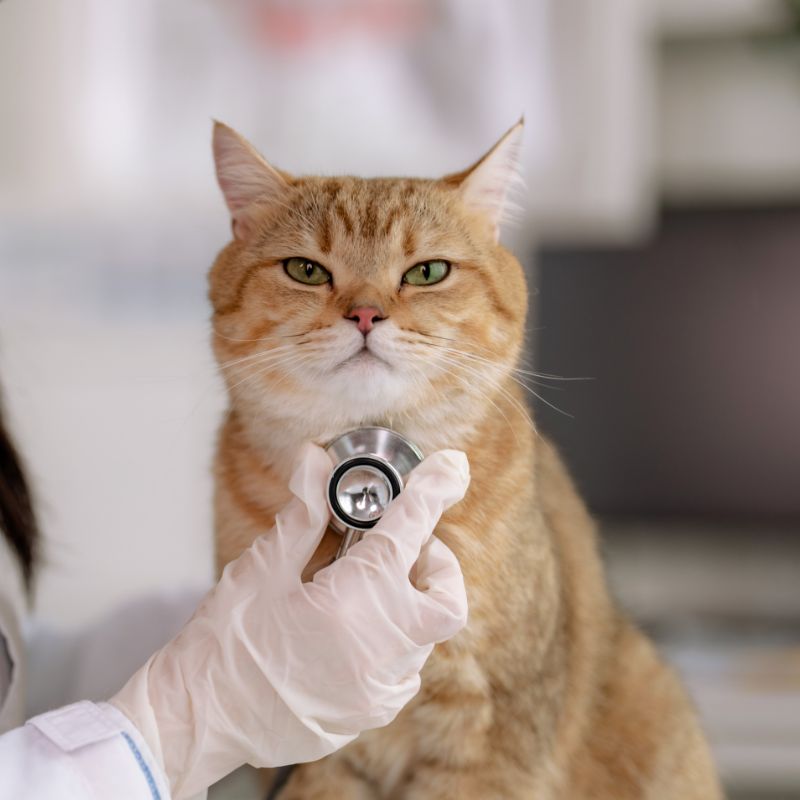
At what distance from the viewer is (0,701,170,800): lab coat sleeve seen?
67 cm

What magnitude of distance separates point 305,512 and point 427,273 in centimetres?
26

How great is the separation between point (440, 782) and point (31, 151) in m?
2.27

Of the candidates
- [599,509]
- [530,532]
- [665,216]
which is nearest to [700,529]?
[599,509]

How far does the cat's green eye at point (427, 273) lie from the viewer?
0.85 meters

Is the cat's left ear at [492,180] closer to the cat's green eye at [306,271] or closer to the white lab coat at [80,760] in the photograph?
the cat's green eye at [306,271]

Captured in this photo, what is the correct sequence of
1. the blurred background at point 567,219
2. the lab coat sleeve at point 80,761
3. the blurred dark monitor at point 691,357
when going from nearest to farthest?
the lab coat sleeve at point 80,761 → the blurred background at point 567,219 → the blurred dark monitor at point 691,357

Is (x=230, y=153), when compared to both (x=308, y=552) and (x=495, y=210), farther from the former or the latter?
(x=308, y=552)

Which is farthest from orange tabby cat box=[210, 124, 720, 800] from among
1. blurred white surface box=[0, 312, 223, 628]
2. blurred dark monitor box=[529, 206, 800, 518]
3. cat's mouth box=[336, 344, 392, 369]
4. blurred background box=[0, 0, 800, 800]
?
blurred dark monitor box=[529, 206, 800, 518]

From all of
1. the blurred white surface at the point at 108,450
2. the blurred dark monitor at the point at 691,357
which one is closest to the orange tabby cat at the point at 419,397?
the blurred white surface at the point at 108,450

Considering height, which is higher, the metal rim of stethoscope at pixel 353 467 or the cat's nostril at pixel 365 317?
the cat's nostril at pixel 365 317

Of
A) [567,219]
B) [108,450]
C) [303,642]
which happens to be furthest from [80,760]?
[567,219]

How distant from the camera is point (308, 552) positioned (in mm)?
746

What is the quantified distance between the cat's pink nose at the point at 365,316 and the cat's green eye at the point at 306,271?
77 millimetres

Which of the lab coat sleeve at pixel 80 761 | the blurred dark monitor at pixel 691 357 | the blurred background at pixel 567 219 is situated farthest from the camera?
the blurred dark monitor at pixel 691 357
